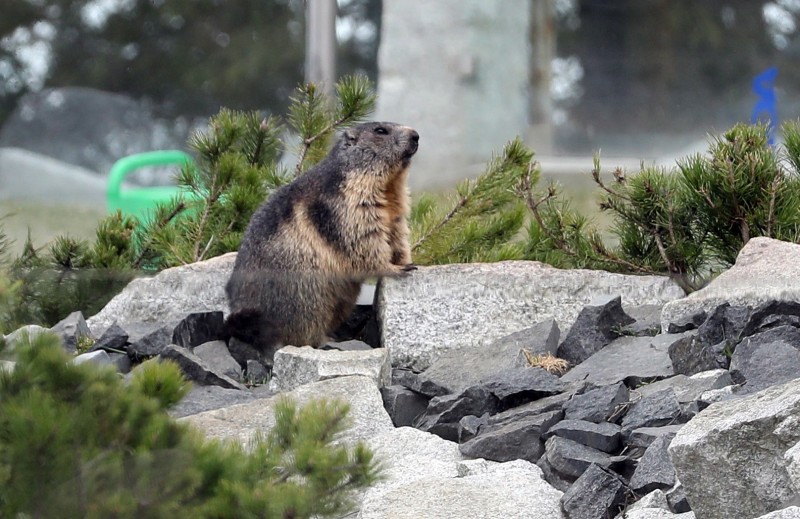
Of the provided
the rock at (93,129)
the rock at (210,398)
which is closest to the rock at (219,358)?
the rock at (210,398)

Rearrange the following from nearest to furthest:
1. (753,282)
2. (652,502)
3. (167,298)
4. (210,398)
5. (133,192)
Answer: (652,502) → (210,398) → (753,282) → (167,298) → (133,192)

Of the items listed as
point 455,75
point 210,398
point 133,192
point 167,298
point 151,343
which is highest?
point 455,75

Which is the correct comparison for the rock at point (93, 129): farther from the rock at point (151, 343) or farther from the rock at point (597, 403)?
the rock at point (597, 403)

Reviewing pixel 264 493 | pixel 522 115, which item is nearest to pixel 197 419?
pixel 264 493

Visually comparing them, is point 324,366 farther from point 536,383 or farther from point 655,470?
point 655,470

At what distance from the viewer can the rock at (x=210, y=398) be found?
121 inches

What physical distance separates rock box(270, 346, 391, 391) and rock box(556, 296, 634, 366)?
1.84 ft

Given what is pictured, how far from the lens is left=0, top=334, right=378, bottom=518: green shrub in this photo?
5.53 ft

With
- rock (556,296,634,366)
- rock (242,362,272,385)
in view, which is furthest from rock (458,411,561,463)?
rock (242,362,272,385)

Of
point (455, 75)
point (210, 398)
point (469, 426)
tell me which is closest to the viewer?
point (469, 426)

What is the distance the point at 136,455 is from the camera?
1753 millimetres

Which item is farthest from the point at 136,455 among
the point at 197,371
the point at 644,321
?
the point at 644,321

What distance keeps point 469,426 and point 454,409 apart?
0.11 metres

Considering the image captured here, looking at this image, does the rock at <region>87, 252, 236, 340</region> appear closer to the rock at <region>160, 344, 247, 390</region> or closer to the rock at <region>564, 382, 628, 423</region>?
the rock at <region>160, 344, 247, 390</region>
